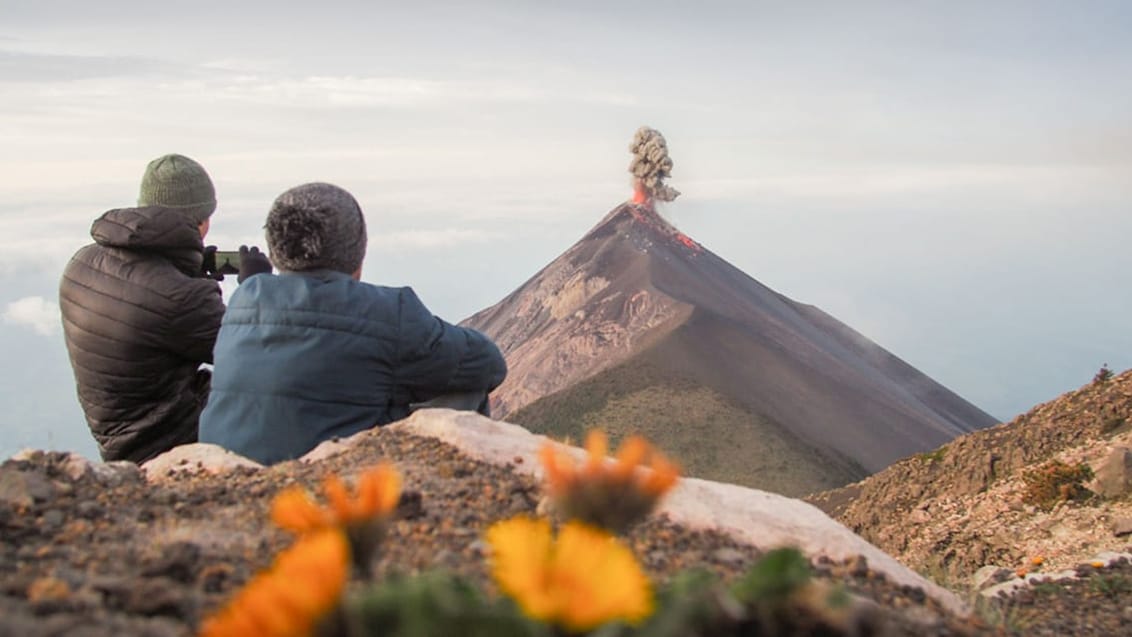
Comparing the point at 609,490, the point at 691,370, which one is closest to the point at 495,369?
the point at 609,490

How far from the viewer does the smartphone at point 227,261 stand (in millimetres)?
7332

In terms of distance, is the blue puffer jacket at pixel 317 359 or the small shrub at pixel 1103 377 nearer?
the blue puffer jacket at pixel 317 359

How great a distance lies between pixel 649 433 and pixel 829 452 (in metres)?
3.43

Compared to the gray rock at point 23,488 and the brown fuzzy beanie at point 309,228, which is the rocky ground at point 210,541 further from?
the brown fuzzy beanie at point 309,228

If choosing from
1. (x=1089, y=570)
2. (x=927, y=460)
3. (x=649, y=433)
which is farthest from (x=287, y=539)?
(x=649, y=433)

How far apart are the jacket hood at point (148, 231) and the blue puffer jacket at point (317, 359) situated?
114 centimetres

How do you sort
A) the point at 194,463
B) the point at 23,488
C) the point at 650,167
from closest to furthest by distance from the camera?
the point at 23,488 → the point at 194,463 → the point at 650,167

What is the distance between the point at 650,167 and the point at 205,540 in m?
27.3

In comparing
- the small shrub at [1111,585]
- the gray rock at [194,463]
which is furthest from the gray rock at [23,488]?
the small shrub at [1111,585]

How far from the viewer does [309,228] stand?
5449mm

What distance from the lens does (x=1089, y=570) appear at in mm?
9555

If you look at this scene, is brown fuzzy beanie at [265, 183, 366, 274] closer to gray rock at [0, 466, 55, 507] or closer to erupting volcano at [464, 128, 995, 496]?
gray rock at [0, 466, 55, 507]

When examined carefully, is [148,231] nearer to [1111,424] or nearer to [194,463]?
[194,463]

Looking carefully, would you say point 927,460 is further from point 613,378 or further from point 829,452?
point 613,378
